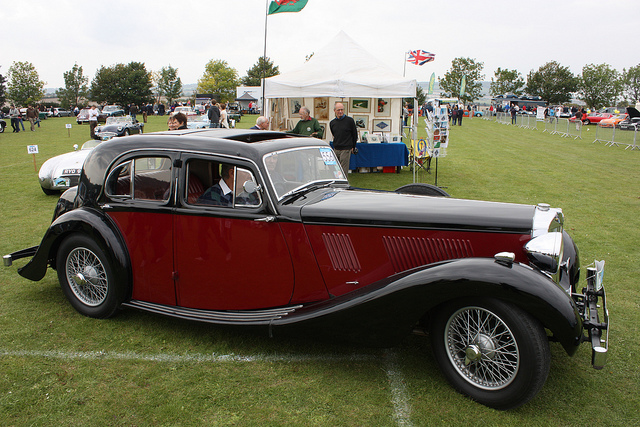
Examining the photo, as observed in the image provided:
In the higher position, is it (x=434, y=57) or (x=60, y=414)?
(x=434, y=57)

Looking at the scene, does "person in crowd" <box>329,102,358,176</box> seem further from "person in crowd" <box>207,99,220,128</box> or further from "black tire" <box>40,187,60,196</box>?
"person in crowd" <box>207,99,220,128</box>

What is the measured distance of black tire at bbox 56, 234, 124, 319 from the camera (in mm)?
4047

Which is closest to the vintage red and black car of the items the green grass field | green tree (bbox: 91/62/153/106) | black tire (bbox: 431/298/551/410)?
black tire (bbox: 431/298/551/410)

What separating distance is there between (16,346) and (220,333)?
1.70 meters

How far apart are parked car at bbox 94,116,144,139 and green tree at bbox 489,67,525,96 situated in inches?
2760

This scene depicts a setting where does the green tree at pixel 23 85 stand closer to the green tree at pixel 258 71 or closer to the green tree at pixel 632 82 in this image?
the green tree at pixel 258 71

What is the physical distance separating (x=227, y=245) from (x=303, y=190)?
0.80 m

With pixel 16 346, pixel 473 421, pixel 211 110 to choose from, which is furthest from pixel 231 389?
pixel 211 110

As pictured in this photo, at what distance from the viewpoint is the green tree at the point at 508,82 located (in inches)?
2997

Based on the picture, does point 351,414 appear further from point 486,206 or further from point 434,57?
point 434,57

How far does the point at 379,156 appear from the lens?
12.8 m

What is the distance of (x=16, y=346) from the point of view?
3.72 metres

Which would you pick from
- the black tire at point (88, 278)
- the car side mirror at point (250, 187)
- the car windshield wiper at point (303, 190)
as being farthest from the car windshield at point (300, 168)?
the black tire at point (88, 278)

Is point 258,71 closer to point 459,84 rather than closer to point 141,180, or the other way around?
point 459,84
